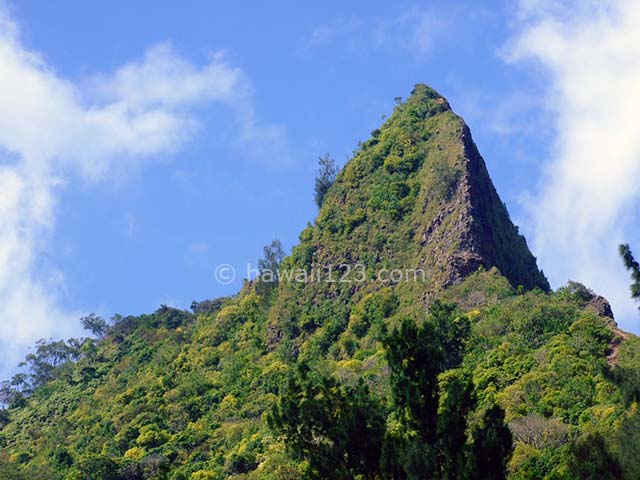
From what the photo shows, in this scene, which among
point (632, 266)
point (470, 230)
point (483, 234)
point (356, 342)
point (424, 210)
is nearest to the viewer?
point (632, 266)

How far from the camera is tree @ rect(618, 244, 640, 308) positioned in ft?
111

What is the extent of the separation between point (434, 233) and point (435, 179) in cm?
655

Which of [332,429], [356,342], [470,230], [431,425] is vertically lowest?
[431,425]

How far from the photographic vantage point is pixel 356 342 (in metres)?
78.7

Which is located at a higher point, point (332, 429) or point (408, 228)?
point (408, 228)

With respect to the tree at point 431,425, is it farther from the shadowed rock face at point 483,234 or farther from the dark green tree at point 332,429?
the shadowed rock face at point 483,234

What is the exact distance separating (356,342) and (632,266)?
45825mm

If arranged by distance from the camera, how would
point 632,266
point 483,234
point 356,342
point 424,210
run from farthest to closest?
point 424,210 < point 483,234 < point 356,342 < point 632,266

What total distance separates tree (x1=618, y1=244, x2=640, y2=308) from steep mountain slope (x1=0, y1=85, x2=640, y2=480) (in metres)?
11.3

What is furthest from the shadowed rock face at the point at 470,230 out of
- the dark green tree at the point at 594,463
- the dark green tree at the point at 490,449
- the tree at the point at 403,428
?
the dark green tree at the point at 490,449

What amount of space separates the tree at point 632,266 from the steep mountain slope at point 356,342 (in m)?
11.3

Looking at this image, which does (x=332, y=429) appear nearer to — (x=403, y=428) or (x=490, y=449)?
(x=403, y=428)

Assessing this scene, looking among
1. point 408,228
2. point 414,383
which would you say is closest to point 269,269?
point 408,228

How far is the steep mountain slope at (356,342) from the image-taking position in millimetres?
58844
